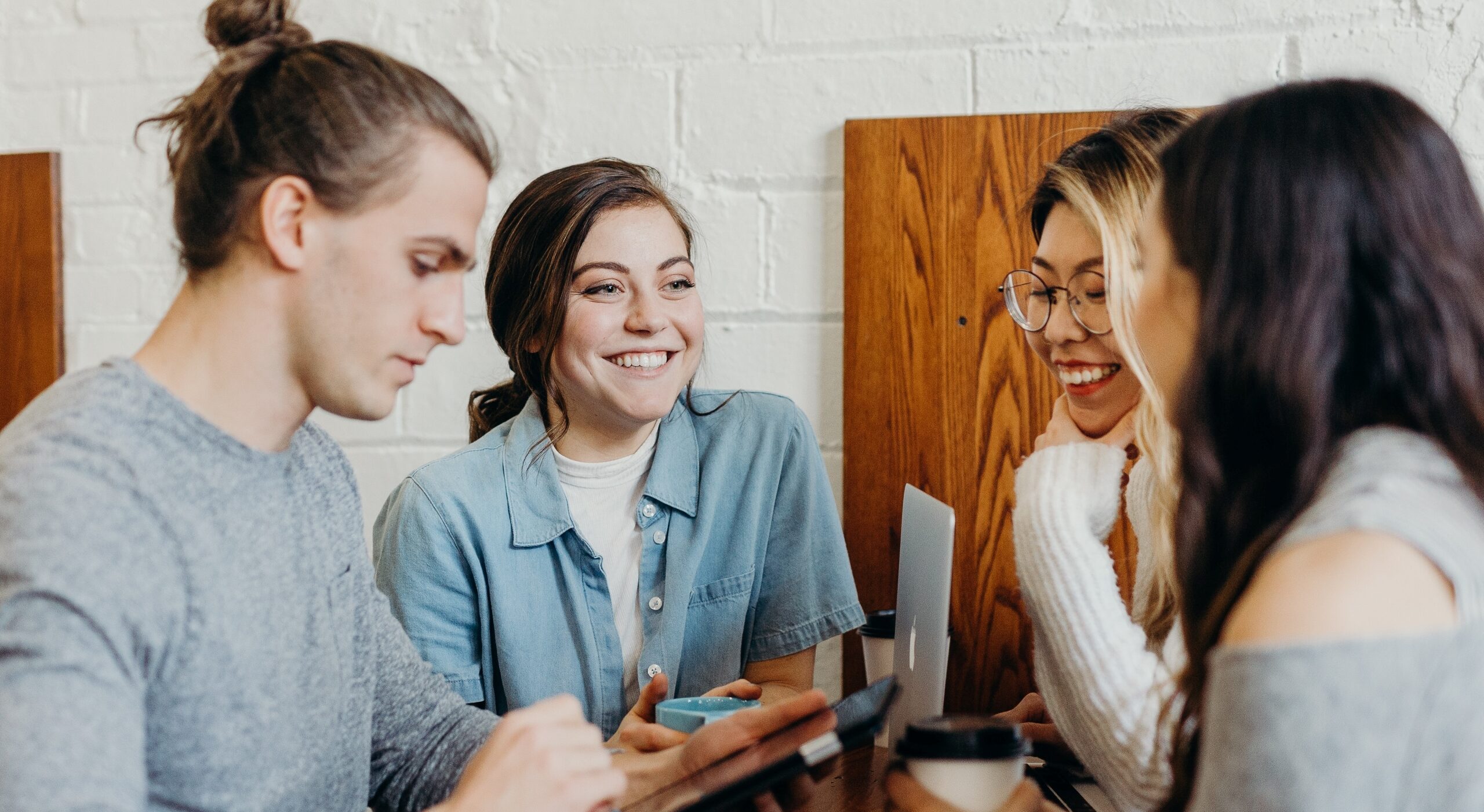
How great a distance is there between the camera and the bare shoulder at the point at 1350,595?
0.58 meters

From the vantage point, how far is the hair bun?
88 centimetres

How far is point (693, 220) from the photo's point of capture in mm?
1668

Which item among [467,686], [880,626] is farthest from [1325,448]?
[467,686]

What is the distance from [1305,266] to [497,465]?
1.01m

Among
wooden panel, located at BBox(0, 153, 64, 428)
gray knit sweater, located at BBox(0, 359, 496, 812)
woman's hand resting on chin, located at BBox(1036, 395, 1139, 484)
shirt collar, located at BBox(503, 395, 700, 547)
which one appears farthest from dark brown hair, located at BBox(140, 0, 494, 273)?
wooden panel, located at BBox(0, 153, 64, 428)

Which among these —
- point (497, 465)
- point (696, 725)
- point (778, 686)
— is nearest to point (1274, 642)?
point (696, 725)

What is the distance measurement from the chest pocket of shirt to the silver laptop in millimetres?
323

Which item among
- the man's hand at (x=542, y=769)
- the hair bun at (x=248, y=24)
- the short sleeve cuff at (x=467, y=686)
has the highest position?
the hair bun at (x=248, y=24)

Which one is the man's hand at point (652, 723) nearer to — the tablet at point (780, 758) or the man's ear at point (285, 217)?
the tablet at point (780, 758)

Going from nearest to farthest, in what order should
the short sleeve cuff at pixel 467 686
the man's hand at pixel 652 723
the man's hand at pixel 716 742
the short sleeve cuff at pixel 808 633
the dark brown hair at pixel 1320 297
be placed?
1. the dark brown hair at pixel 1320 297
2. the man's hand at pixel 716 742
3. the man's hand at pixel 652 723
4. the short sleeve cuff at pixel 467 686
5. the short sleeve cuff at pixel 808 633

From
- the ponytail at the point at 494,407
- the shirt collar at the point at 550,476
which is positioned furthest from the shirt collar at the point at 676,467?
the ponytail at the point at 494,407

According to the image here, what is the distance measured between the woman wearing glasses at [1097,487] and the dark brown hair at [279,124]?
2.19 ft

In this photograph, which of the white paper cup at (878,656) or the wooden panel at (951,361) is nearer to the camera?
the white paper cup at (878,656)

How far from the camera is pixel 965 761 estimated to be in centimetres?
74
